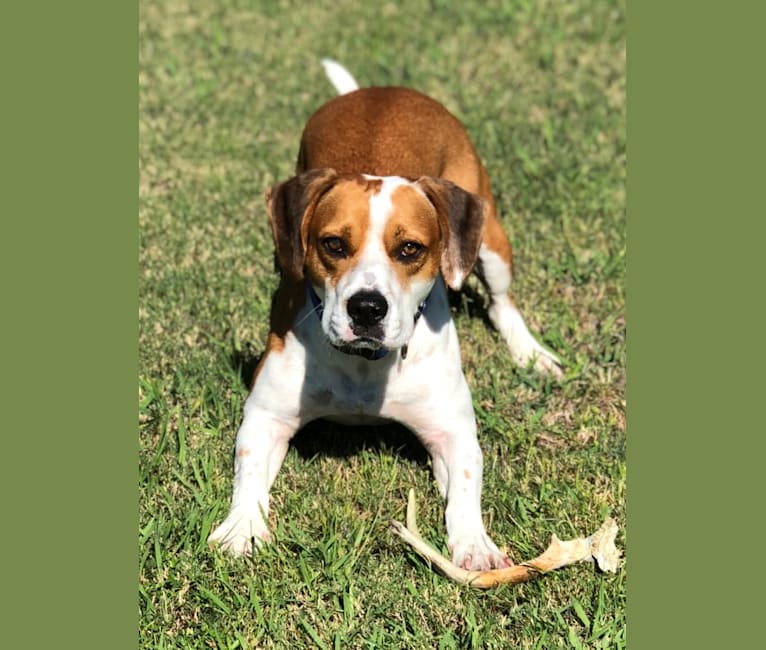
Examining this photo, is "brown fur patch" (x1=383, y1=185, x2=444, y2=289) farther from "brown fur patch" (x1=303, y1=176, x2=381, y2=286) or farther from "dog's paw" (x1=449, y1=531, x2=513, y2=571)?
"dog's paw" (x1=449, y1=531, x2=513, y2=571)

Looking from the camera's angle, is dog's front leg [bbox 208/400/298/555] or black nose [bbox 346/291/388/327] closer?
black nose [bbox 346/291/388/327]

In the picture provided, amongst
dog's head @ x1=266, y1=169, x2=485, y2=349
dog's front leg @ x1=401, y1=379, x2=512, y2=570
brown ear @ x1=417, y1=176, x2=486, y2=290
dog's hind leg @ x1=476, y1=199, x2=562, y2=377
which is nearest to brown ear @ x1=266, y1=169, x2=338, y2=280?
dog's head @ x1=266, y1=169, x2=485, y2=349

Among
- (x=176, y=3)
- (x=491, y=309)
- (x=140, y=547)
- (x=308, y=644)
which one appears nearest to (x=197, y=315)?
(x=491, y=309)

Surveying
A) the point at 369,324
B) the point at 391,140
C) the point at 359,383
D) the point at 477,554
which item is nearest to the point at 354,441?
the point at 359,383

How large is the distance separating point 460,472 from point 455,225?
3.52 ft

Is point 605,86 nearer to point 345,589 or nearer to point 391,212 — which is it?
point 391,212

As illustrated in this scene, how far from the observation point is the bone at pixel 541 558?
4977mm

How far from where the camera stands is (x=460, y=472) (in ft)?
17.9

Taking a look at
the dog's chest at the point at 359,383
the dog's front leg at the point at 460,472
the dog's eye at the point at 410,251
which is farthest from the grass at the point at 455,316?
the dog's eye at the point at 410,251

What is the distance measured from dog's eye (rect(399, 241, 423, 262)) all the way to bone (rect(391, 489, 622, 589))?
1.08m

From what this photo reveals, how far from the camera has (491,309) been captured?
6910mm

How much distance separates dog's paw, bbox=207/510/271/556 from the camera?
204 inches

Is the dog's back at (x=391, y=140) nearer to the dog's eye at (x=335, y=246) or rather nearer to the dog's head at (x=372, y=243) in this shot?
the dog's head at (x=372, y=243)

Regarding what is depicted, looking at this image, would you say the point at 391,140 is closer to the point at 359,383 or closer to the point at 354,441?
the point at 359,383
